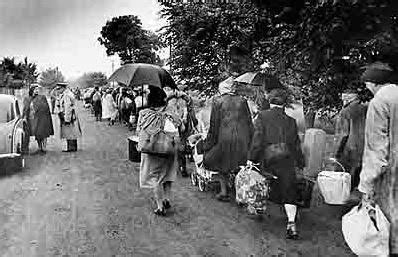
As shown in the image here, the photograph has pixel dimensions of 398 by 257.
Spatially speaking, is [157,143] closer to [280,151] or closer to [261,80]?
[280,151]

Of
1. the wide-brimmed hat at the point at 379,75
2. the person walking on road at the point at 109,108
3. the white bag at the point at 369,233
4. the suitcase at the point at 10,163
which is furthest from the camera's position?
the person walking on road at the point at 109,108

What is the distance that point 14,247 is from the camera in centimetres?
532

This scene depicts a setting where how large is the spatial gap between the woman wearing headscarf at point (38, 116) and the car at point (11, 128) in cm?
141

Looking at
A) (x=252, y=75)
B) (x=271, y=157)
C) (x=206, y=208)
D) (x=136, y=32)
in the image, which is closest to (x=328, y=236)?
(x=271, y=157)

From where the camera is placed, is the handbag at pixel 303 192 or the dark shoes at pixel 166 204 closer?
the handbag at pixel 303 192

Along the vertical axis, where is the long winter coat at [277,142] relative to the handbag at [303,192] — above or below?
above

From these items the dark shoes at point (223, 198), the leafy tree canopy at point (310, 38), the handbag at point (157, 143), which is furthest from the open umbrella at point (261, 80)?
the handbag at point (157, 143)

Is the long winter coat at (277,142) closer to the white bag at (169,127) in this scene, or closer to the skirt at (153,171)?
Result: the white bag at (169,127)

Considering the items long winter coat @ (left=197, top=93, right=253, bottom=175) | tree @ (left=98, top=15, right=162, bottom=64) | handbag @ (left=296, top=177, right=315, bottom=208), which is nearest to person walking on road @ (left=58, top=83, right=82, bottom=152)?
long winter coat @ (left=197, top=93, right=253, bottom=175)

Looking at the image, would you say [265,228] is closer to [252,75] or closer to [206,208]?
[206,208]

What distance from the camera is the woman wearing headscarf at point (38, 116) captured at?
1258 centimetres

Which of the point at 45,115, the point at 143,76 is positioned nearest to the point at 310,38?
the point at 143,76

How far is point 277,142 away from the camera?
581 cm

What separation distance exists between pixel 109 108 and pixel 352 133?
64.2 ft
